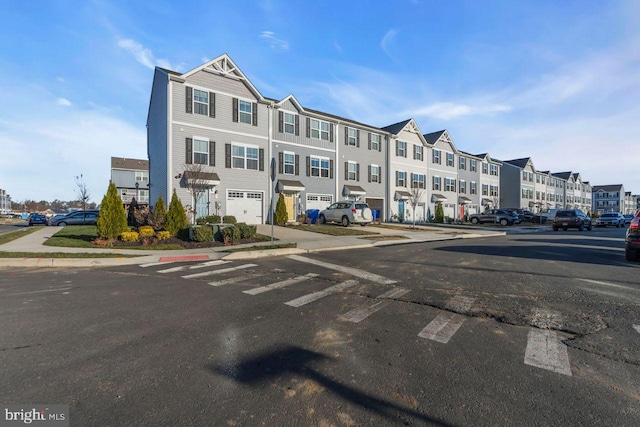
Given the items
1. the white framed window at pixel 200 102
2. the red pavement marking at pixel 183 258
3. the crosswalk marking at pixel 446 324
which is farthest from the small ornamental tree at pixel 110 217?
the crosswalk marking at pixel 446 324

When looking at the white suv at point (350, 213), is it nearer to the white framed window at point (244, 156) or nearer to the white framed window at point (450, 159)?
the white framed window at point (244, 156)

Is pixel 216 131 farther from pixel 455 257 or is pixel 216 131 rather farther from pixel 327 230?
pixel 455 257

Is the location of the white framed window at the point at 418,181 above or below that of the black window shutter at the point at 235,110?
below

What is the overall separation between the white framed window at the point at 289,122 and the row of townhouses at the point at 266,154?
0.30 ft

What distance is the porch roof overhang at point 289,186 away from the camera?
2435 centimetres

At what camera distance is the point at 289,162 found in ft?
83.3

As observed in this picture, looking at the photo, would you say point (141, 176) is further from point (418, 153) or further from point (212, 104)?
point (418, 153)

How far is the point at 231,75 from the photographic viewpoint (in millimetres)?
22547

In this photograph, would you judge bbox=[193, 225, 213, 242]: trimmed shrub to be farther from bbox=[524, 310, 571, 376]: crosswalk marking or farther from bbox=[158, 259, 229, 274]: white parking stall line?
bbox=[524, 310, 571, 376]: crosswalk marking

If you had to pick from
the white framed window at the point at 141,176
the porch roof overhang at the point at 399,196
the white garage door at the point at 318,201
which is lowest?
the white garage door at the point at 318,201

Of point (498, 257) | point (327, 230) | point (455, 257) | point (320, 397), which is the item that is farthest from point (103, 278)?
point (327, 230)

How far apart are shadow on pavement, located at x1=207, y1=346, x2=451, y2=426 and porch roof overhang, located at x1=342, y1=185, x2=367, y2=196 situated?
1008 inches

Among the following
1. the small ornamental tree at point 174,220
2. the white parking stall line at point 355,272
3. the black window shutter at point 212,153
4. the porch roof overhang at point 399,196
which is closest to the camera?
the white parking stall line at point 355,272

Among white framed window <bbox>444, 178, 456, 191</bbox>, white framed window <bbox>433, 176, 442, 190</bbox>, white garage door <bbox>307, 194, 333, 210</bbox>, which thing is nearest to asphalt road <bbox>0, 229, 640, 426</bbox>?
white garage door <bbox>307, 194, 333, 210</bbox>
